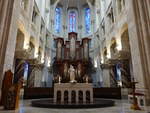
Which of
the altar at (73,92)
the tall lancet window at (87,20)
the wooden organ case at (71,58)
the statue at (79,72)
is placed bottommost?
the altar at (73,92)

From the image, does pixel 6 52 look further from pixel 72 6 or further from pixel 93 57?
Answer: pixel 72 6

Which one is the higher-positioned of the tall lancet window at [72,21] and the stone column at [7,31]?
the tall lancet window at [72,21]

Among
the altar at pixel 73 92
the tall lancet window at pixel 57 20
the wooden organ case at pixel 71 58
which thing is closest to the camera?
the altar at pixel 73 92

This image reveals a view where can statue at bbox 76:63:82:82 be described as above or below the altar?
above

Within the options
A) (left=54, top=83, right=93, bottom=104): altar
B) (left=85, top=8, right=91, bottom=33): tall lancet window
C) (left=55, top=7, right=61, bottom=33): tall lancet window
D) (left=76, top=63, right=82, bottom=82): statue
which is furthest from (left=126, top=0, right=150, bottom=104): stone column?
(left=55, top=7, right=61, bottom=33): tall lancet window

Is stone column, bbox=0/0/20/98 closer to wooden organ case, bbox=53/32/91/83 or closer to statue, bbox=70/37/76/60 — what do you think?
wooden organ case, bbox=53/32/91/83

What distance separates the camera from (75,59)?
16797 mm

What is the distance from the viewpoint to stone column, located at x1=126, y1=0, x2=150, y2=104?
610cm

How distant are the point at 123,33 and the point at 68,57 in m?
8.26

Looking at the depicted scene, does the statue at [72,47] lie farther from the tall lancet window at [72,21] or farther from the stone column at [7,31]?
the stone column at [7,31]

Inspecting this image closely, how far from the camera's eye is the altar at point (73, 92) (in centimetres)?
736

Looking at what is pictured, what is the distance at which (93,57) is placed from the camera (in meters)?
18.8

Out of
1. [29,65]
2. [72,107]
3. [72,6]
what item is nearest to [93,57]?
[29,65]

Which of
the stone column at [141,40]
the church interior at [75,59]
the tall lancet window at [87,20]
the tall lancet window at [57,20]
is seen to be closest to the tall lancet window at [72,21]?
the church interior at [75,59]
